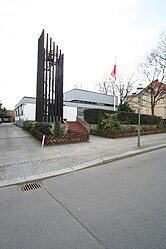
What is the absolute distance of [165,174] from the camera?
241 inches

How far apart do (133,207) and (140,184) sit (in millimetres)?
1523

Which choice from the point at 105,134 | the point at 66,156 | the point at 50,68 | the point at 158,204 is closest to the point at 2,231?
the point at 158,204

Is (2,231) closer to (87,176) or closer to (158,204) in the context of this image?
(158,204)

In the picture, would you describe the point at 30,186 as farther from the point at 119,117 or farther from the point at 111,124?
the point at 119,117

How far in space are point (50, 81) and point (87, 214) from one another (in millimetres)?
14997

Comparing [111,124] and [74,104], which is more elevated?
[74,104]

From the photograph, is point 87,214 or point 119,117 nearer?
point 87,214

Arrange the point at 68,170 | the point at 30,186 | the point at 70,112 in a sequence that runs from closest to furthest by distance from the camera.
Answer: the point at 30,186, the point at 68,170, the point at 70,112

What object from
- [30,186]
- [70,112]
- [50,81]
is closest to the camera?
[30,186]

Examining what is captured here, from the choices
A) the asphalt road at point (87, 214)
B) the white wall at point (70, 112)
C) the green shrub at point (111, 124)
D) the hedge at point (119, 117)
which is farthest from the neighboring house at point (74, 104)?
the asphalt road at point (87, 214)

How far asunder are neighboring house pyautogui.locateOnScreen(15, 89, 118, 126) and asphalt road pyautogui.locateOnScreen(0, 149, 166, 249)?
21.3 m

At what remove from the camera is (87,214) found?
358cm

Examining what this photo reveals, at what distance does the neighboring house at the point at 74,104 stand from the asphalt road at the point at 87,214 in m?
21.3

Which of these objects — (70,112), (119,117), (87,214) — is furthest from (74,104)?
(87,214)
